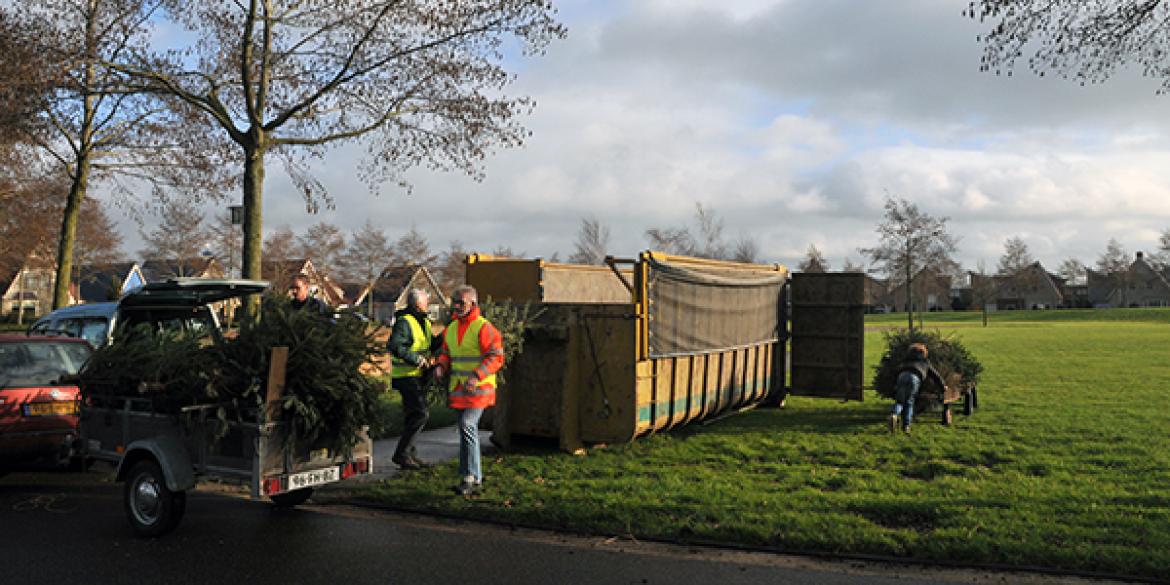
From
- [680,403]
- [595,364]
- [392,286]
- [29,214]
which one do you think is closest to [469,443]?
[595,364]

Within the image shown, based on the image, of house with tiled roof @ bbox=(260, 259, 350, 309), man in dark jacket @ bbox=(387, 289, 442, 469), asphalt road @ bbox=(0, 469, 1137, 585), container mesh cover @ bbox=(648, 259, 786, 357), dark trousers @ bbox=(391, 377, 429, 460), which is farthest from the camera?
house with tiled roof @ bbox=(260, 259, 350, 309)

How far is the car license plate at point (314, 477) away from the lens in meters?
6.21

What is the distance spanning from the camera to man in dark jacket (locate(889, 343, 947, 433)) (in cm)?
1048

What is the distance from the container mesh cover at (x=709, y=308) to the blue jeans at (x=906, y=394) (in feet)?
6.88

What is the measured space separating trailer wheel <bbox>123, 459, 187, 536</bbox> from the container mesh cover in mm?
4788

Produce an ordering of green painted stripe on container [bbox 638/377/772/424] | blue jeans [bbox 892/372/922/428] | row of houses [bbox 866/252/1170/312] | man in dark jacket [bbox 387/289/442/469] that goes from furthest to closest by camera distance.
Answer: row of houses [bbox 866/252/1170/312]
blue jeans [bbox 892/372/922/428]
green painted stripe on container [bbox 638/377/772/424]
man in dark jacket [bbox 387/289/442/469]

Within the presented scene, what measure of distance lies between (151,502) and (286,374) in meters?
1.47

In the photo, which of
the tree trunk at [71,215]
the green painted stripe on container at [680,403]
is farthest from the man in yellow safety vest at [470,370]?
the tree trunk at [71,215]

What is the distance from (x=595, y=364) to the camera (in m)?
8.99

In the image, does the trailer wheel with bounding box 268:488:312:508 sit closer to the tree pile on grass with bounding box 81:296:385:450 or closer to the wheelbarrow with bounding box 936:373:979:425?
the tree pile on grass with bounding box 81:296:385:450

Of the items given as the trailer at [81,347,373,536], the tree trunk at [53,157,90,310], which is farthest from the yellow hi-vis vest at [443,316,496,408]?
the tree trunk at [53,157,90,310]

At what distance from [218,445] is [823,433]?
724 cm

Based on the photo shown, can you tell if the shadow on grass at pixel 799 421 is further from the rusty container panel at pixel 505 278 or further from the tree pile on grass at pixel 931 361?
the rusty container panel at pixel 505 278

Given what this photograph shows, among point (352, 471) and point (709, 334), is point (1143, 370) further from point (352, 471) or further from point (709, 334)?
point (352, 471)
